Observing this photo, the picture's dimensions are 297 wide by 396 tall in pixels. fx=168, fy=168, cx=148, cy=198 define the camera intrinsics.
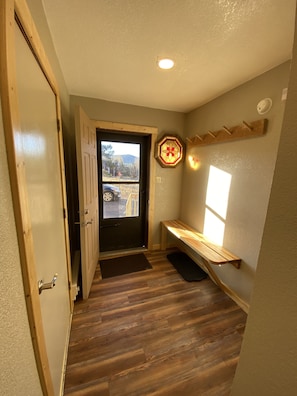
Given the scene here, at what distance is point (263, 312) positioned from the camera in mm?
638

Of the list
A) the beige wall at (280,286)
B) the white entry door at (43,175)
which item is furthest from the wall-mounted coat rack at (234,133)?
the white entry door at (43,175)

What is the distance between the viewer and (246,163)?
1817 millimetres

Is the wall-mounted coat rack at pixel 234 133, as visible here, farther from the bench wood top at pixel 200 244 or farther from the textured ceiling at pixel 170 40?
the bench wood top at pixel 200 244

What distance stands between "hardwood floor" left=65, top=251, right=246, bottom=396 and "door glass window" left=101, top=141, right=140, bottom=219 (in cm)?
116

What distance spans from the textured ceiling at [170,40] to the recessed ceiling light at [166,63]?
5 cm

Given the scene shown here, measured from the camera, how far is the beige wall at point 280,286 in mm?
527

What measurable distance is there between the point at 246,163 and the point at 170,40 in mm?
1331

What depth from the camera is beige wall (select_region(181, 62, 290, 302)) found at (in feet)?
5.16

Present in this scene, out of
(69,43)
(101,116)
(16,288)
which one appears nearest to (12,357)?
(16,288)

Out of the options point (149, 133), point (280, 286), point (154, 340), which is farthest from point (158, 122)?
point (154, 340)

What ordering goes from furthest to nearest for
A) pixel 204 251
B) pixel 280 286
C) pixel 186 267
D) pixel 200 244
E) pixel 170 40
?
pixel 186 267 < pixel 200 244 < pixel 204 251 < pixel 170 40 < pixel 280 286

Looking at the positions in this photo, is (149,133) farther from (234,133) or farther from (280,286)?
(280,286)

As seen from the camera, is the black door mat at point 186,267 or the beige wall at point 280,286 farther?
the black door mat at point 186,267

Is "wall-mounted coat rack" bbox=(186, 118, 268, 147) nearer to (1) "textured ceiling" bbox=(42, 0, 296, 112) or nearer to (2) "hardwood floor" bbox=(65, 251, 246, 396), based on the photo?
(1) "textured ceiling" bbox=(42, 0, 296, 112)
